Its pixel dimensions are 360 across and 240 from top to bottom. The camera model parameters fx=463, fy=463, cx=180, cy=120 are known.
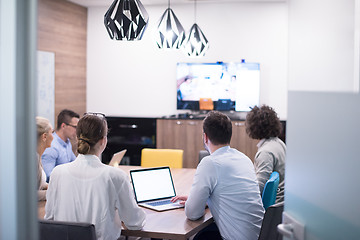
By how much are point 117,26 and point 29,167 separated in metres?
2.18

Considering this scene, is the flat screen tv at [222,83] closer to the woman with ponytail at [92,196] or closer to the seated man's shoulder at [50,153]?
the seated man's shoulder at [50,153]

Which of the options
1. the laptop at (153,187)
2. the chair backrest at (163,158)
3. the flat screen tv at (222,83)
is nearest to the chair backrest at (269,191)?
the laptop at (153,187)

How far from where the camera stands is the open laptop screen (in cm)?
339

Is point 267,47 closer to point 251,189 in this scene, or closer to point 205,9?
point 205,9

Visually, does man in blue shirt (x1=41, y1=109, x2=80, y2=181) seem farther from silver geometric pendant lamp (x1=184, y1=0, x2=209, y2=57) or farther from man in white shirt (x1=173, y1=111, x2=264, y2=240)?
man in white shirt (x1=173, y1=111, x2=264, y2=240)

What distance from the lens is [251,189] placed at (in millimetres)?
2961

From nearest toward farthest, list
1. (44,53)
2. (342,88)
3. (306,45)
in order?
A: (342,88), (306,45), (44,53)

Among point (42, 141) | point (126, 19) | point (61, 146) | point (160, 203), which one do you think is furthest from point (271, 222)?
point (61, 146)

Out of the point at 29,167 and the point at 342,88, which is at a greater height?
the point at 342,88

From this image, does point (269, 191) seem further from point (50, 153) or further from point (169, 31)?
point (50, 153)

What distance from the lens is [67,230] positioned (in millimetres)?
2480

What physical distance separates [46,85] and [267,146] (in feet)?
12.8

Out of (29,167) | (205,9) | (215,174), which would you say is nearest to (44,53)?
(205,9)

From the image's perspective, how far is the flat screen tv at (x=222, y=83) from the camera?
711 cm
